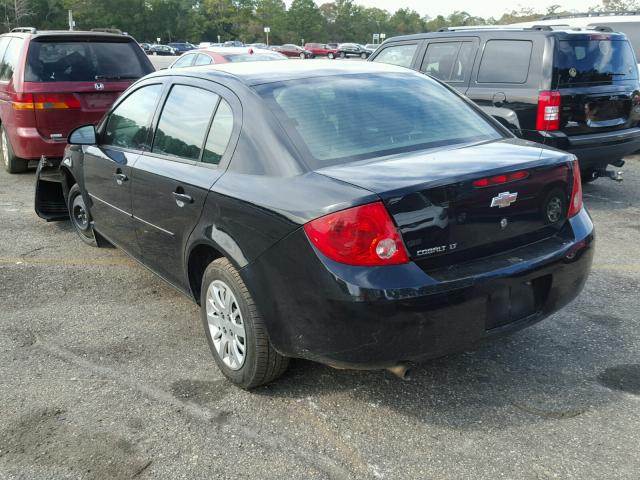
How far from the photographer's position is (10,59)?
329 inches

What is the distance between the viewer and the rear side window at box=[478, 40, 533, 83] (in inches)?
271

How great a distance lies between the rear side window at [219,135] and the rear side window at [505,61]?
14.5 ft

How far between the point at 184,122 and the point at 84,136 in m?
1.38

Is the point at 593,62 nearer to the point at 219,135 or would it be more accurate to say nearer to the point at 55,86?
the point at 219,135

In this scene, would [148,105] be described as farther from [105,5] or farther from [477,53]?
[105,5]

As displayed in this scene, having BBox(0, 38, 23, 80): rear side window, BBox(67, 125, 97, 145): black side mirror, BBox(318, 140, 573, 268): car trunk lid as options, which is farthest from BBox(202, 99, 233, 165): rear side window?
BBox(0, 38, 23, 80): rear side window

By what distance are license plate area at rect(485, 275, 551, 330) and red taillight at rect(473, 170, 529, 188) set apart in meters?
0.46

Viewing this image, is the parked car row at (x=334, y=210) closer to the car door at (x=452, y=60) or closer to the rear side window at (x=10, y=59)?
the car door at (x=452, y=60)

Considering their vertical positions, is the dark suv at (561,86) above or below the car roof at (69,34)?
below

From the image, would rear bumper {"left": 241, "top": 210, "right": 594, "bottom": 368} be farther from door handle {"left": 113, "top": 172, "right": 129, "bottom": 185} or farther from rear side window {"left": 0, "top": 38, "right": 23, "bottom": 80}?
rear side window {"left": 0, "top": 38, "right": 23, "bottom": 80}

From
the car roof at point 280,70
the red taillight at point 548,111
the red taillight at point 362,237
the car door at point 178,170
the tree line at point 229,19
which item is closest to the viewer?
the red taillight at point 362,237

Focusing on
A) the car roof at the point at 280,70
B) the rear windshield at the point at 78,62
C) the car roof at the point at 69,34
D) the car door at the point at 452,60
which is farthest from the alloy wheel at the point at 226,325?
the car roof at the point at 69,34

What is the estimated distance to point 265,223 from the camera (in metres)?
2.94

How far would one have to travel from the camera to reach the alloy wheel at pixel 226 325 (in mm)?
3268
